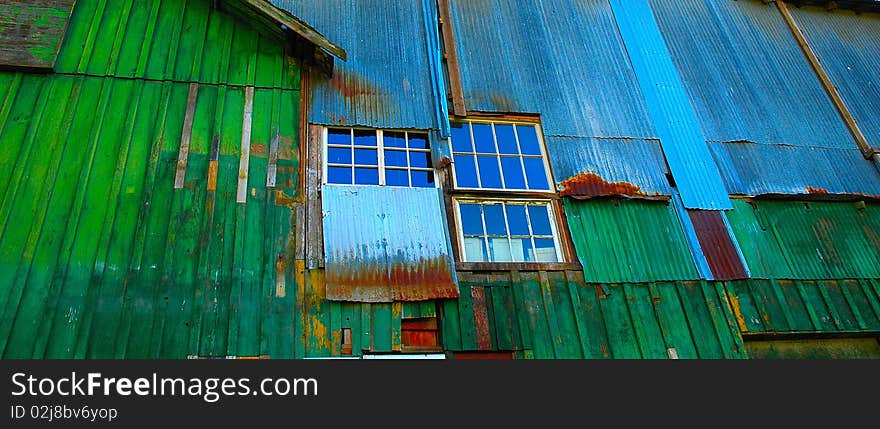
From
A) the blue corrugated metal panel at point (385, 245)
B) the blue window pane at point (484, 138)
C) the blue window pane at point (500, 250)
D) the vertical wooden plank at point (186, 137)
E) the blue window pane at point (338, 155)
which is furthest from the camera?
the blue window pane at point (484, 138)

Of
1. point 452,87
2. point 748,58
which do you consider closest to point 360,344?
point 452,87

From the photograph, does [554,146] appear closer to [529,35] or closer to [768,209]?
[529,35]

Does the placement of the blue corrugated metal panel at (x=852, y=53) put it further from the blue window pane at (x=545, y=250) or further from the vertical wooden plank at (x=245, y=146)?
the vertical wooden plank at (x=245, y=146)

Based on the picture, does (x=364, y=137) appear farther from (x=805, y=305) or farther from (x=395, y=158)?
(x=805, y=305)

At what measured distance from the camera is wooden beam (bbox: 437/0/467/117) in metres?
9.46

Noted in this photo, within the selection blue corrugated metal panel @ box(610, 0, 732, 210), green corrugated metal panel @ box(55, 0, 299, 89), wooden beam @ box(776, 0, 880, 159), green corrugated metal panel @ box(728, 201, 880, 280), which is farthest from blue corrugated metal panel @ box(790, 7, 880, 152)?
green corrugated metal panel @ box(55, 0, 299, 89)

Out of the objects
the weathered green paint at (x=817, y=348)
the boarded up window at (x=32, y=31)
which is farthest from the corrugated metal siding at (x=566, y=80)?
the boarded up window at (x=32, y=31)

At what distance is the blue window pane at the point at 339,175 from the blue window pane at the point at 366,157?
26 cm

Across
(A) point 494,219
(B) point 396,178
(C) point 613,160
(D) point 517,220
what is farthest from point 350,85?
(C) point 613,160

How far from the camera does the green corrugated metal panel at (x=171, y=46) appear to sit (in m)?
8.62

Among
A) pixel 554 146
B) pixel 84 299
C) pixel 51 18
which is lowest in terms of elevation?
pixel 84 299

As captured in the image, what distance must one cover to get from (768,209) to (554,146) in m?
3.91

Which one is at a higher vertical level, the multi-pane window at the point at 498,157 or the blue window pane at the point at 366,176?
the multi-pane window at the point at 498,157

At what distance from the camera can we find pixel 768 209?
9.42 m
